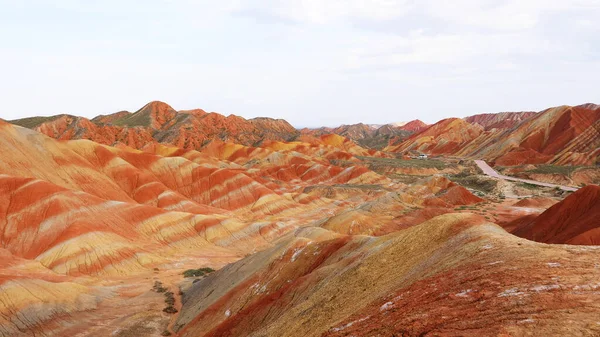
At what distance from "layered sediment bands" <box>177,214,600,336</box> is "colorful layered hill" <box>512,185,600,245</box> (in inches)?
1260

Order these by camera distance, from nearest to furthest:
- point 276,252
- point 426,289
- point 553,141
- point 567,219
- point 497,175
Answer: point 426,289, point 276,252, point 567,219, point 497,175, point 553,141

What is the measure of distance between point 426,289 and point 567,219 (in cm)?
4914

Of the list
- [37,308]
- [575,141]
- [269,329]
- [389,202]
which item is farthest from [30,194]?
[575,141]

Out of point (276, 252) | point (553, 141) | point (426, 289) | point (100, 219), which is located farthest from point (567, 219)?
point (553, 141)

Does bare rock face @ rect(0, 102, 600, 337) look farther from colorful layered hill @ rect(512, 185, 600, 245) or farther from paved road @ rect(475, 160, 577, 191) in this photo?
paved road @ rect(475, 160, 577, 191)

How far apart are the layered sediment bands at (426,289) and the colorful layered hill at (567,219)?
32.0 metres

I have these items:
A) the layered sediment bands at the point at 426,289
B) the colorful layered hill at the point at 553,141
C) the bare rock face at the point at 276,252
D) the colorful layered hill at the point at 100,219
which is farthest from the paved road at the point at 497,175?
the layered sediment bands at the point at 426,289

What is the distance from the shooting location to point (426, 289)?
16.5m

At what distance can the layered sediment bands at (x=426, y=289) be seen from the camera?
11.9 m

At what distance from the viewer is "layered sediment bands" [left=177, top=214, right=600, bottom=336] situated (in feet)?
39.0

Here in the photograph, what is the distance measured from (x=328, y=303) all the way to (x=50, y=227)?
214 feet

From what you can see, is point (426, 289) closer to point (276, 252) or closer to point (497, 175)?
point (276, 252)

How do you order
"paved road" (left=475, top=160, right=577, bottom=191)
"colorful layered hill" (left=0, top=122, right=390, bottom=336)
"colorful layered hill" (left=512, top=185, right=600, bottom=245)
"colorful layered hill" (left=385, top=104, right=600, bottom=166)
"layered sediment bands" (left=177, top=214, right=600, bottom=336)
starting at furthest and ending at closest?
"colorful layered hill" (left=385, top=104, right=600, bottom=166) → "paved road" (left=475, top=160, right=577, bottom=191) → "colorful layered hill" (left=512, top=185, right=600, bottom=245) → "colorful layered hill" (left=0, top=122, right=390, bottom=336) → "layered sediment bands" (left=177, top=214, right=600, bottom=336)

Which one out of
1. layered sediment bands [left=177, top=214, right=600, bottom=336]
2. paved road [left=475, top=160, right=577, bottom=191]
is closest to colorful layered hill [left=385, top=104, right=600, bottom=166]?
paved road [left=475, top=160, right=577, bottom=191]
